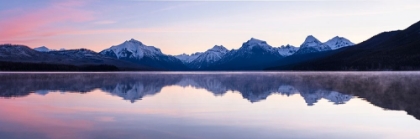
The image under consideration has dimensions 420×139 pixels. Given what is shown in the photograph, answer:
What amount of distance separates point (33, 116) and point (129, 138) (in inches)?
322

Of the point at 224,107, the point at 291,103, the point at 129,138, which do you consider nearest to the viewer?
the point at 129,138

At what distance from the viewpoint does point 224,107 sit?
24141 millimetres

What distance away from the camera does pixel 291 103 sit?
1036 inches

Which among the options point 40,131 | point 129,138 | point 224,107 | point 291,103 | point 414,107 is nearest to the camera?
point 129,138

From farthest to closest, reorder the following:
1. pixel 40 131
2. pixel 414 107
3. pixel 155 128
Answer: pixel 414 107 < pixel 155 128 < pixel 40 131

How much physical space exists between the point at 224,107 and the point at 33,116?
1078cm

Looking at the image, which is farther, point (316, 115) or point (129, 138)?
point (316, 115)

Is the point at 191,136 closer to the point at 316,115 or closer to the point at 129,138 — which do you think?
the point at 129,138

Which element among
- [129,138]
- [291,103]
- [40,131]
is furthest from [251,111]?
[40,131]

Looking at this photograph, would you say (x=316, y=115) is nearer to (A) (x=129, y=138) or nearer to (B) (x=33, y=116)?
(A) (x=129, y=138)

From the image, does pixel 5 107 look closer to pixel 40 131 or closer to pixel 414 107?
pixel 40 131

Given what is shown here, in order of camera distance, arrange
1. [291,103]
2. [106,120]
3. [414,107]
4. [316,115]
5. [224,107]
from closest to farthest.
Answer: [106,120] < [316,115] < [414,107] < [224,107] < [291,103]

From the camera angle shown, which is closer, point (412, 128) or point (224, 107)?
point (412, 128)

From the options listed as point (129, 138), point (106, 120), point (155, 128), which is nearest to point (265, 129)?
point (155, 128)
